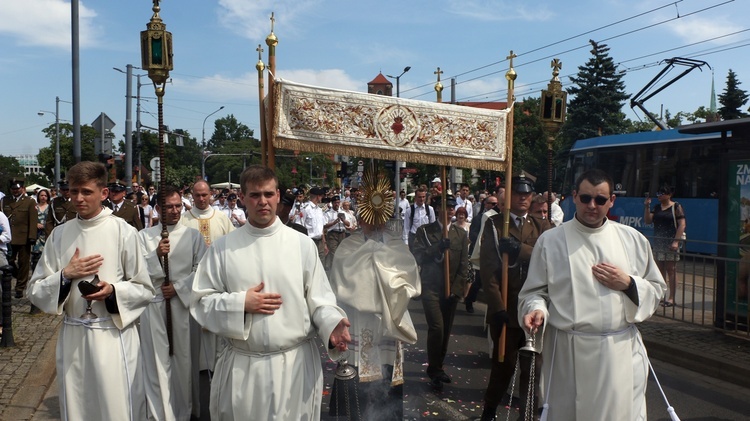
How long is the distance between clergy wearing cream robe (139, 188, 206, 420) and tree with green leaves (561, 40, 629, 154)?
→ 127ft

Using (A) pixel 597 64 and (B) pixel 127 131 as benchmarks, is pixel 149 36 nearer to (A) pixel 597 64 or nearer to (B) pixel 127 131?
(B) pixel 127 131

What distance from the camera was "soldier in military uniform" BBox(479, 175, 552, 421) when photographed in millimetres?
5805

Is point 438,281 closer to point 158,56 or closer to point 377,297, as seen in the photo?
point 377,297

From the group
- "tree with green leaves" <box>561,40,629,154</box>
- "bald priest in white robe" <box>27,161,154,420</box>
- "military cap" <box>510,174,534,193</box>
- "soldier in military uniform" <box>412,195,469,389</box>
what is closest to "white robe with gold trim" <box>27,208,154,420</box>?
"bald priest in white robe" <box>27,161,154,420</box>

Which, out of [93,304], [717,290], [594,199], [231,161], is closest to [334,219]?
[717,290]

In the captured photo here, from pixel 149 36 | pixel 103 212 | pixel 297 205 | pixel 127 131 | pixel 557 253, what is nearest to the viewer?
pixel 557 253

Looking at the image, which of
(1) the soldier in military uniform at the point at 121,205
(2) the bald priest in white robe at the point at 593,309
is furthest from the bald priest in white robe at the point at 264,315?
(1) the soldier in military uniform at the point at 121,205

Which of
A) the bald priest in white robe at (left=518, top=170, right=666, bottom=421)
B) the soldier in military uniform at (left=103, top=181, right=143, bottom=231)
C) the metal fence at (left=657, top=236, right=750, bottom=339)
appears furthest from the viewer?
the soldier in military uniform at (left=103, top=181, right=143, bottom=231)

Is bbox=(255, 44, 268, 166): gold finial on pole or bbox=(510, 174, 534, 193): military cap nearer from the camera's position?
bbox=(255, 44, 268, 166): gold finial on pole

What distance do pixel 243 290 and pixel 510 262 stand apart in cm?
302

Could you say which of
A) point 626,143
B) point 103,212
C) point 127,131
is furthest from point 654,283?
point 127,131

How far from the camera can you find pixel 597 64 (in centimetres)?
4141

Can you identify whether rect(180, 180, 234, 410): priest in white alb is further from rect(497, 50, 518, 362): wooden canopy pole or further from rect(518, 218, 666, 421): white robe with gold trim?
rect(518, 218, 666, 421): white robe with gold trim

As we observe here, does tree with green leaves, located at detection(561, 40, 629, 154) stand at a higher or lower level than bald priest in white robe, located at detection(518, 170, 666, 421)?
higher
